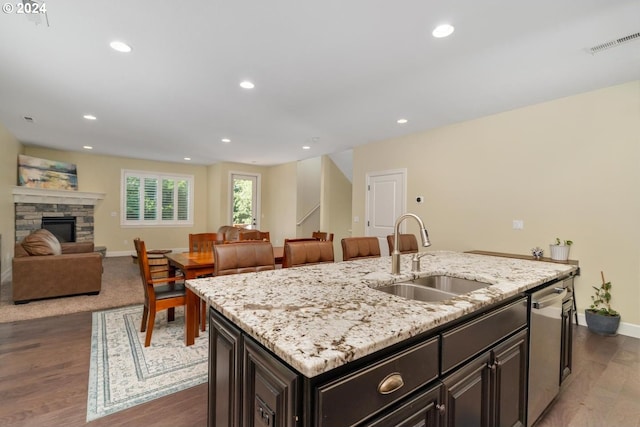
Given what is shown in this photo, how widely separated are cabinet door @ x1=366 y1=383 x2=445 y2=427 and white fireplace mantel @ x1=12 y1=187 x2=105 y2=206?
25.5 ft

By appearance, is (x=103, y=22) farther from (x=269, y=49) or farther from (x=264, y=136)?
(x=264, y=136)

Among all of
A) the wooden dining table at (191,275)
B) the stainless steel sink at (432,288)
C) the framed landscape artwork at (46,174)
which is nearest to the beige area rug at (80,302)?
the wooden dining table at (191,275)

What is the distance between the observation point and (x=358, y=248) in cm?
274

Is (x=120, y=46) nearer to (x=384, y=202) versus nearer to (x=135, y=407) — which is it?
(x=135, y=407)

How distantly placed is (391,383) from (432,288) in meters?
0.97

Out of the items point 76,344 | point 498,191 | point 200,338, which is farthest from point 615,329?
point 76,344

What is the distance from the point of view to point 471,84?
317 cm

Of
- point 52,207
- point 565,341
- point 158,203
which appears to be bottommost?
point 565,341

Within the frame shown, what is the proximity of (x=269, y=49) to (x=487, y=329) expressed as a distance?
2547 mm

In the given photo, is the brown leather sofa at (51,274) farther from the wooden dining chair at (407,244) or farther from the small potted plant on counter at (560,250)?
the small potted plant on counter at (560,250)

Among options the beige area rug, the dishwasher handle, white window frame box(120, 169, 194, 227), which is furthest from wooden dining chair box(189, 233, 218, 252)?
white window frame box(120, 169, 194, 227)

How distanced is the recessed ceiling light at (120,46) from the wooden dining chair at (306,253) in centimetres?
215

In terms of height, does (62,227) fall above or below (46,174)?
below

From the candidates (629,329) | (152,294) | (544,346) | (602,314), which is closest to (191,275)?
(152,294)
